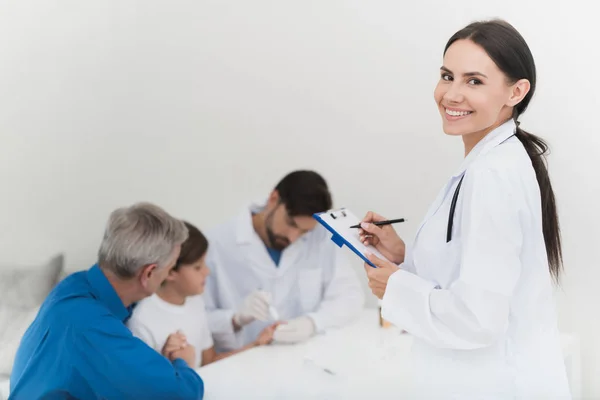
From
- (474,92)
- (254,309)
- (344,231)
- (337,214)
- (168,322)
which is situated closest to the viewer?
(474,92)

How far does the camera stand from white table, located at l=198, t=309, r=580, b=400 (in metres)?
1.88

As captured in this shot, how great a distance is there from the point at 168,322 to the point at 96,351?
0.49 m

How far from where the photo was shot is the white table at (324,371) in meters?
1.88

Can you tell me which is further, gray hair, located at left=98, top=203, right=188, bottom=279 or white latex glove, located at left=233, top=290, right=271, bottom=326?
white latex glove, located at left=233, top=290, right=271, bottom=326

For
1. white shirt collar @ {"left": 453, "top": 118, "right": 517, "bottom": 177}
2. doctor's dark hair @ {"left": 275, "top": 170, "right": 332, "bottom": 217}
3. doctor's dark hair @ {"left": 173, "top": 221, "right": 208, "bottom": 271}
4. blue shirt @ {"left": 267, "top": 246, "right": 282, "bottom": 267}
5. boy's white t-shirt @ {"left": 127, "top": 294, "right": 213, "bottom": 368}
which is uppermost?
white shirt collar @ {"left": 453, "top": 118, "right": 517, "bottom": 177}

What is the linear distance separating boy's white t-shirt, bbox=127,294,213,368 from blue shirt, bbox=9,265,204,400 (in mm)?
332

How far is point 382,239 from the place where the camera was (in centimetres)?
164

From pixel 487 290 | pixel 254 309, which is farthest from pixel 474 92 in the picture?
pixel 254 309

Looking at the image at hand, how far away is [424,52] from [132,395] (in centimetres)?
142

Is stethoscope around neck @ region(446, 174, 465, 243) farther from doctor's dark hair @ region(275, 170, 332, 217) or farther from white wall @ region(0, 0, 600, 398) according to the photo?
doctor's dark hair @ region(275, 170, 332, 217)

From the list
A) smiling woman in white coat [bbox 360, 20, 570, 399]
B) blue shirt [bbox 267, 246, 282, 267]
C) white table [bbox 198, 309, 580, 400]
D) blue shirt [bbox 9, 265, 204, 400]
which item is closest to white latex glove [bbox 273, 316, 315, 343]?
white table [bbox 198, 309, 580, 400]

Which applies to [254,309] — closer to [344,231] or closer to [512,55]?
[344,231]

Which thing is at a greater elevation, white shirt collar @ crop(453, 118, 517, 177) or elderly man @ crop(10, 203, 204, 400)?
white shirt collar @ crop(453, 118, 517, 177)

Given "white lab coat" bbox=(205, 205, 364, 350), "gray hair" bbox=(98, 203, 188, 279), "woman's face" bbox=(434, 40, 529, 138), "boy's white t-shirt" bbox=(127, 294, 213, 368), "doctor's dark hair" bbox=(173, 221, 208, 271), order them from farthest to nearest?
1. "white lab coat" bbox=(205, 205, 364, 350)
2. "doctor's dark hair" bbox=(173, 221, 208, 271)
3. "boy's white t-shirt" bbox=(127, 294, 213, 368)
4. "gray hair" bbox=(98, 203, 188, 279)
5. "woman's face" bbox=(434, 40, 529, 138)
